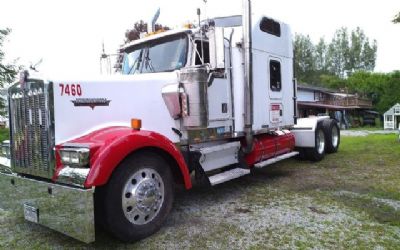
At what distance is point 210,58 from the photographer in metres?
5.28

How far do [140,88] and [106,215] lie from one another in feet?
5.72

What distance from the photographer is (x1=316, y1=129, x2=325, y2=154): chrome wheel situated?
9.88m

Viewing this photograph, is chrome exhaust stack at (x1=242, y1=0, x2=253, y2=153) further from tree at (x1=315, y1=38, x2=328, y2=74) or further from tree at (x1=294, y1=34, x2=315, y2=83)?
tree at (x1=315, y1=38, x2=328, y2=74)

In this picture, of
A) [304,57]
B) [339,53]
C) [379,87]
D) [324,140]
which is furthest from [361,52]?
[324,140]

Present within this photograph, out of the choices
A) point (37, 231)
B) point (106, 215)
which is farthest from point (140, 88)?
point (37, 231)

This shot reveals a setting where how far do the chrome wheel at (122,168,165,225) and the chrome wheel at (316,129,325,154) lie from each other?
635cm

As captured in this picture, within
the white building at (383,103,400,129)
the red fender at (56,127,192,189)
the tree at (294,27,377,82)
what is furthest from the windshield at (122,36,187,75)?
the tree at (294,27,377,82)

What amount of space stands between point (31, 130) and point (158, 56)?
7.51 ft

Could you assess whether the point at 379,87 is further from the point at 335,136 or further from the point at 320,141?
the point at 320,141

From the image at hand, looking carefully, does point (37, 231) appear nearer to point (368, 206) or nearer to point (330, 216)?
point (330, 216)

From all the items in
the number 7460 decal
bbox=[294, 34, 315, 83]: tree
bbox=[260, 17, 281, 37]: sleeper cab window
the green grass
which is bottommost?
the green grass

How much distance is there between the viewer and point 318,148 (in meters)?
9.79

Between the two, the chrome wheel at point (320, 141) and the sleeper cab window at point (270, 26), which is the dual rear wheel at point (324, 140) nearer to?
the chrome wheel at point (320, 141)

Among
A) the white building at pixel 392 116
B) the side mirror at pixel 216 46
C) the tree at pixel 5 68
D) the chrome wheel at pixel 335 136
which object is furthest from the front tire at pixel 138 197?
the white building at pixel 392 116
